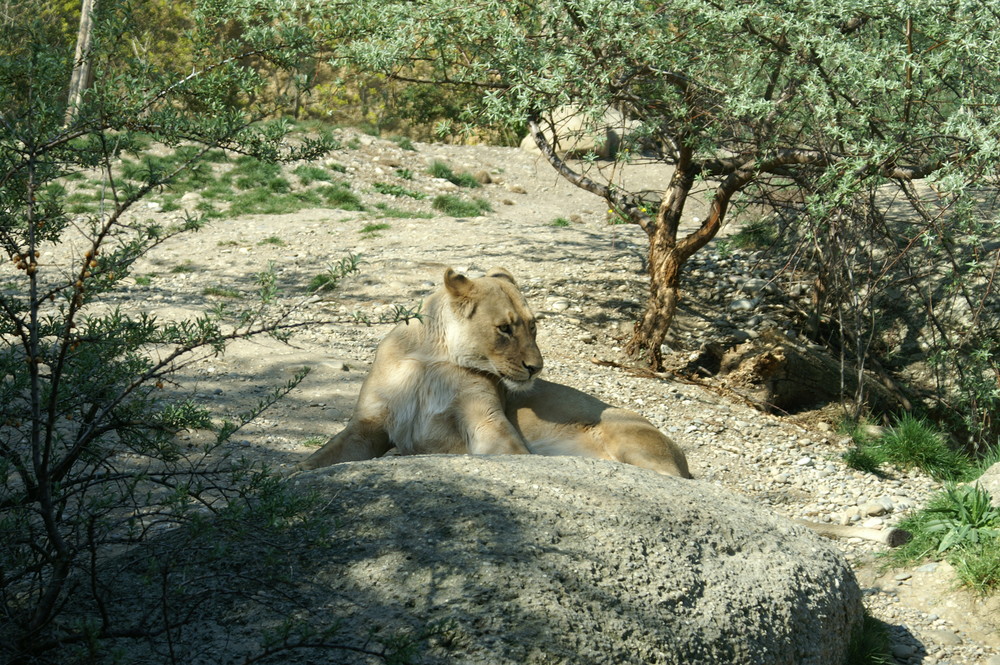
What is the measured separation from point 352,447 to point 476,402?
805 mm

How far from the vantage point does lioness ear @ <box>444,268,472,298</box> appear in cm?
615

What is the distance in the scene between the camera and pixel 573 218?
53.6ft

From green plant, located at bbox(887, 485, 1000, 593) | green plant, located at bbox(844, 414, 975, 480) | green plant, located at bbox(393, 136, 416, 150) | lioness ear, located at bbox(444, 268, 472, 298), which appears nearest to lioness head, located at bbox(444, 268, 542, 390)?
lioness ear, located at bbox(444, 268, 472, 298)

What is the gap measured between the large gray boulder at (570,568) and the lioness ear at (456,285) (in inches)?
65.8

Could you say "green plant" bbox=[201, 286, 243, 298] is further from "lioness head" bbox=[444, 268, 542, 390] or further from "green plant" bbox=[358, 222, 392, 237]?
"lioness head" bbox=[444, 268, 542, 390]

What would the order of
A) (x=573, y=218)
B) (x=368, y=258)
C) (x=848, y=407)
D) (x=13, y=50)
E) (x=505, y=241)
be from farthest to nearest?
(x=573, y=218) < (x=505, y=241) < (x=368, y=258) < (x=848, y=407) < (x=13, y=50)

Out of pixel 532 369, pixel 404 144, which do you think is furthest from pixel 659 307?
pixel 404 144

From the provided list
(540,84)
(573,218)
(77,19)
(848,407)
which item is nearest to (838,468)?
(848,407)

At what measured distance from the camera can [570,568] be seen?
3.70m

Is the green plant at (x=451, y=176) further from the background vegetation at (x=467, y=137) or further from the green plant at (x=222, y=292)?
the green plant at (x=222, y=292)

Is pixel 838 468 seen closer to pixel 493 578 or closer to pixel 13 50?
pixel 493 578

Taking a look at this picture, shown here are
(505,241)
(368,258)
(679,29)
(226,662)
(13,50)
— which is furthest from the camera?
(505,241)

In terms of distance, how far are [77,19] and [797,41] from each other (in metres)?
22.1

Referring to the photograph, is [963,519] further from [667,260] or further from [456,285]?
[667,260]
